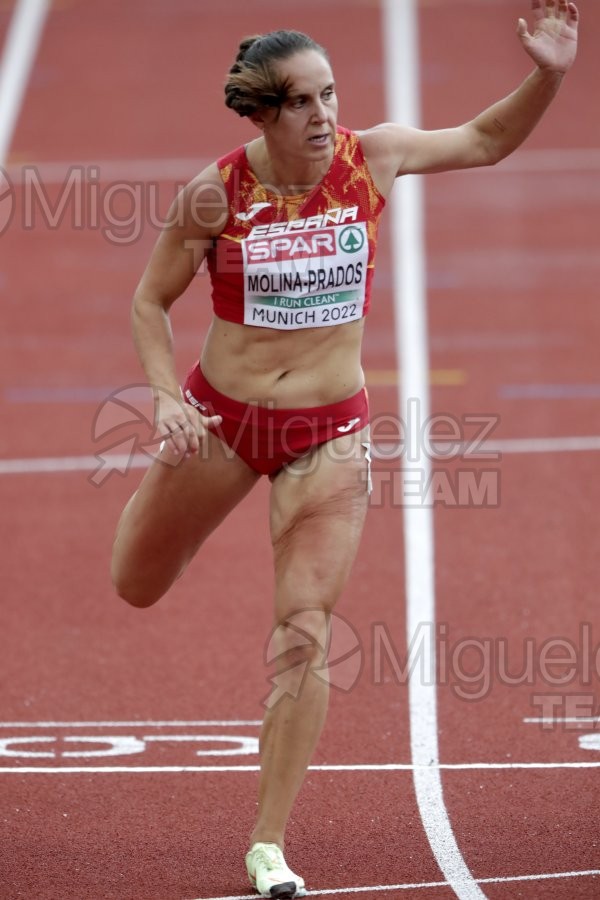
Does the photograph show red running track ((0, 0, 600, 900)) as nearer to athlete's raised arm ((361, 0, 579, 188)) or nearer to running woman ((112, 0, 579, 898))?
running woman ((112, 0, 579, 898))

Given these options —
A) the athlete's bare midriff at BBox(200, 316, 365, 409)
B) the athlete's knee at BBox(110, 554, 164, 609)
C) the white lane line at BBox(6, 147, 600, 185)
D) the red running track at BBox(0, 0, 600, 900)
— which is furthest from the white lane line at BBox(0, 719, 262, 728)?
the white lane line at BBox(6, 147, 600, 185)

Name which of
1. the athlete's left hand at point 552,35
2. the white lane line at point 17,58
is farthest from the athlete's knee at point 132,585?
the white lane line at point 17,58

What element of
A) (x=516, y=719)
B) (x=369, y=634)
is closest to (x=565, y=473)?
(x=369, y=634)

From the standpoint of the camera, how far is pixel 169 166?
13852mm

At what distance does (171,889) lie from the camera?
4.55 m

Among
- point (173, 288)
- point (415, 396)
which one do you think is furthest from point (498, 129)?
point (415, 396)

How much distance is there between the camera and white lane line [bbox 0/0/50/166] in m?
15.2

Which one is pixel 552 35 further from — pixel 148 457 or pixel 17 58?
pixel 17 58

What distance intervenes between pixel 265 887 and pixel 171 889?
34cm

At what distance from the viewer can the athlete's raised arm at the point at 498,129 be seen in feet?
14.8

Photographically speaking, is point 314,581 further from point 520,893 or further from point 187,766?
point 187,766

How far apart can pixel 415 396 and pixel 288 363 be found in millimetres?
5250

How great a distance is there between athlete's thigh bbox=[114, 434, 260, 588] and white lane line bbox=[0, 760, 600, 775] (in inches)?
40.8

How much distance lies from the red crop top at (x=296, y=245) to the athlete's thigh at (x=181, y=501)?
455 millimetres
